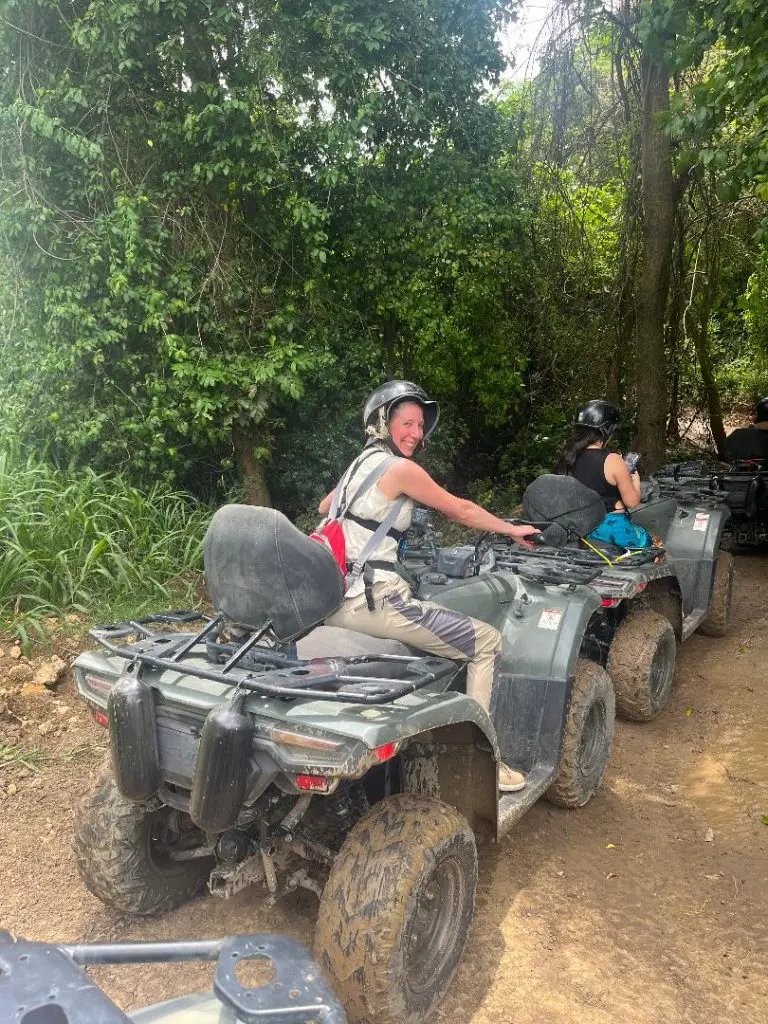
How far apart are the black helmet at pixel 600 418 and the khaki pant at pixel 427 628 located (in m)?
2.83

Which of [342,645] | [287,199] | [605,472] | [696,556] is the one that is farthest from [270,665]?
[287,199]

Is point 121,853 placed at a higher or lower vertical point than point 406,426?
lower

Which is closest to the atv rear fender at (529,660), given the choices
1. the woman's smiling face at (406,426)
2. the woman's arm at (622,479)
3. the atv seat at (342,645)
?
the atv seat at (342,645)

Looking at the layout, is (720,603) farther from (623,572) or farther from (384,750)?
(384,750)

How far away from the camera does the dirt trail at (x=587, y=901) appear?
9.45 ft

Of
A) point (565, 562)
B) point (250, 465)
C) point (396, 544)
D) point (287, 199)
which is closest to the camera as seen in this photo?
point (396, 544)

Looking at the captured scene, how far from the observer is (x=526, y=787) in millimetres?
3578

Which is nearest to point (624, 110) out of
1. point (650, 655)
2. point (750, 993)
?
point (650, 655)

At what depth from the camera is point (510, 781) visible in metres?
3.53

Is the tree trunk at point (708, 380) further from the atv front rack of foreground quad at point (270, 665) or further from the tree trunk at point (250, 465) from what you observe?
the atv front rack of foreground quad at point (270, 665)

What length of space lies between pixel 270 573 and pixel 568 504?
9.60 feet

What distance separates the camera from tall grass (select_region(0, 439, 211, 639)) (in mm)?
5375

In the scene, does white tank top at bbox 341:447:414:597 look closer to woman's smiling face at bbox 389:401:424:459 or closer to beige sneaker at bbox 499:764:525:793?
woman's smiling face at bbox 389:401:424:459

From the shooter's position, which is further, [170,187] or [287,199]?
[287,199]
